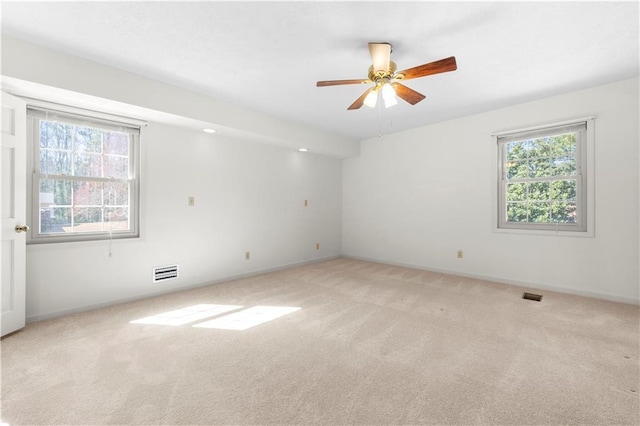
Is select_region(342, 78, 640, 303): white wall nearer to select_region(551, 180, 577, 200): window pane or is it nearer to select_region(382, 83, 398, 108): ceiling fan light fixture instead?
select_region(551, 180, 577, 200): window pane

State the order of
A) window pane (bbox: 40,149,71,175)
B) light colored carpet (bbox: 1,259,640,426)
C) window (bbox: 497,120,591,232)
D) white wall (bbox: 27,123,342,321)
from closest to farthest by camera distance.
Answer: light colored carpet (bbox: 1,259,640,426) < window pane (bbox: 40,149,71,175) < white wall (bbox: 27,123,342,321) < window (bbox: 497,120,591,232)

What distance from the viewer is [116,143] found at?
10.7ft

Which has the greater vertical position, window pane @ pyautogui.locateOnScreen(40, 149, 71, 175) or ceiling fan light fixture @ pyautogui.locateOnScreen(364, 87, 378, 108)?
ceiling fan light fixture @ pyautogui.locateOnScreen(364, 87, 378, 108)

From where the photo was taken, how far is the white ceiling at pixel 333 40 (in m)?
1.93

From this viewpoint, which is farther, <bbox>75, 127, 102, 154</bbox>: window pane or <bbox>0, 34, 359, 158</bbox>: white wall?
<bbox>75, 127, 102, 154</bbox>: window pane

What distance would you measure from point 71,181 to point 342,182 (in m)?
4.42

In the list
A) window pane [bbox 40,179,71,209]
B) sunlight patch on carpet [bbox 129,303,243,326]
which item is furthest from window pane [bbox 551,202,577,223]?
window pane [bbox 40,179,71,209]

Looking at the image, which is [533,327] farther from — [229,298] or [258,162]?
[258,162]

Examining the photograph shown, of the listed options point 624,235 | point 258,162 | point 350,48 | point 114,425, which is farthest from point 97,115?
point 624,235

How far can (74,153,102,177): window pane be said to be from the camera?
300 cm

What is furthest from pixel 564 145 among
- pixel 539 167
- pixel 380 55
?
pixel 380 55

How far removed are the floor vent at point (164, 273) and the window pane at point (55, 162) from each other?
1.43 metres

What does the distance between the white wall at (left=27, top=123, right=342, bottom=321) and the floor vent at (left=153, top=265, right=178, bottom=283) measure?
7cm

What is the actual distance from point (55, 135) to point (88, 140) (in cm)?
27
